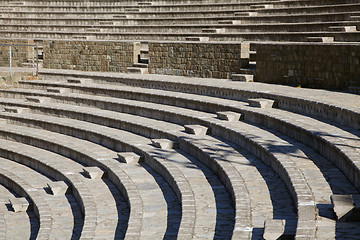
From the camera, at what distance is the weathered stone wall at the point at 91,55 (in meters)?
15.9

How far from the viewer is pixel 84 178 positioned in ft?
31.5

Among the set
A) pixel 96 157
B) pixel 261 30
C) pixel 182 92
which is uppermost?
pixel 261 30

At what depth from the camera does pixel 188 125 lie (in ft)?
34.1

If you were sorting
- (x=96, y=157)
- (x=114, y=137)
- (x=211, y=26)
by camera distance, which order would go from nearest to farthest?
1. (x=96, y=157)
2. (x=114, y=137)
3. (x=211, y=26)

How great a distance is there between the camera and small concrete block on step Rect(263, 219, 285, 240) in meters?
5.07

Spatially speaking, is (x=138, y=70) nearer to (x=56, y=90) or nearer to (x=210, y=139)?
(x=56, y=90)

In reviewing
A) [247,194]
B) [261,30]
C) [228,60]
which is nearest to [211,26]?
[261,30]

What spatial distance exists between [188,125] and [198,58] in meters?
4.02

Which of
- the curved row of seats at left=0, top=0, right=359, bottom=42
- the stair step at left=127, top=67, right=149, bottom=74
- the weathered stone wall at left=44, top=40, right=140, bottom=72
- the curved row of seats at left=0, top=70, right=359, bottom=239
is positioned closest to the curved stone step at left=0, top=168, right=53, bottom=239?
the curved row of seats at left=0, top=70, right=359, bottom=239

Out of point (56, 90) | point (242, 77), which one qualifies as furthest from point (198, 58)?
point (56, 90)

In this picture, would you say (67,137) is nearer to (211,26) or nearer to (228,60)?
(228,60)

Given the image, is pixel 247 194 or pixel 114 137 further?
pixel 114 137

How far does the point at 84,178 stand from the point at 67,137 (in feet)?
9.47

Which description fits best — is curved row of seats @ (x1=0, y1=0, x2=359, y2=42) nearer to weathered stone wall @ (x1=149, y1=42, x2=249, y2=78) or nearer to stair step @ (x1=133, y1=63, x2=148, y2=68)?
weathered stone wall @ (x1=149, y1=42, x2=249, y2=78)
